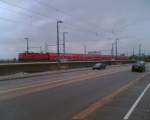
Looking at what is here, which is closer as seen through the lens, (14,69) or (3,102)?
(3,102)

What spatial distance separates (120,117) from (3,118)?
366 cm

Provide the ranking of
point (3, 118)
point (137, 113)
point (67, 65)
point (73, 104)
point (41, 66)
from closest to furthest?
point (3, 118) < point (137, 113) < point (73, 104) < point (41, 66) < point (67, 65)

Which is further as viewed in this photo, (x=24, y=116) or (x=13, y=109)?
(x=13, y=109)

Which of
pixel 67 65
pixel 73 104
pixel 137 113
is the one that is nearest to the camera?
pixel 137 113

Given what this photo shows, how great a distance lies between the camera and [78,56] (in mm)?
92812

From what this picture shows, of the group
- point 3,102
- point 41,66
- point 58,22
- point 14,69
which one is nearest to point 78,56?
point 58,22

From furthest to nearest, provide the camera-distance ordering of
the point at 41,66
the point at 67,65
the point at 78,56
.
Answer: the point at 78,56
the point at 67,65
the point at 41,66

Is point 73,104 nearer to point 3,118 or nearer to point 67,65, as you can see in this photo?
point 3,118

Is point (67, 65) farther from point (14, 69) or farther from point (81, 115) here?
point (81, 115)

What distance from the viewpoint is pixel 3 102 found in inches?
471

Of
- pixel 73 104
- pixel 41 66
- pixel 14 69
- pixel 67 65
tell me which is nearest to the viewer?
pixel 73 104

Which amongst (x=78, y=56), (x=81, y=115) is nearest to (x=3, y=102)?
(x=81, y=115)

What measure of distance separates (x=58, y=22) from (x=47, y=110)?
47552 mm

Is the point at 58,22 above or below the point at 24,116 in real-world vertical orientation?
above
